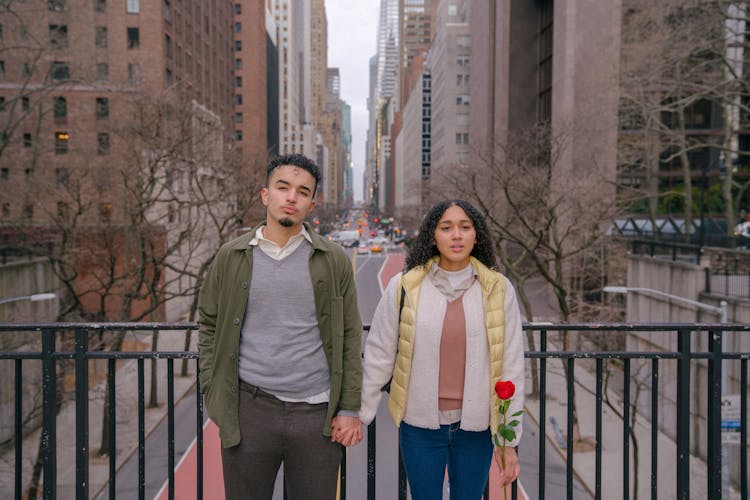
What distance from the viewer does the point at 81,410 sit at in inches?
164

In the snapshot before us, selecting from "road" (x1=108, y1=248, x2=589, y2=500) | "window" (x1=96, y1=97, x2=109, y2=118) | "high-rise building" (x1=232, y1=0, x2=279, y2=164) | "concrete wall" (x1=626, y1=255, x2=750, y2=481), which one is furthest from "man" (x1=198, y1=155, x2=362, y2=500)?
"high-rise building" (x1=232, y1=0, x2=279, y2=164)

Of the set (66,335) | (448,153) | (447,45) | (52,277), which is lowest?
(66,335)

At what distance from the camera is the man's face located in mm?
3363

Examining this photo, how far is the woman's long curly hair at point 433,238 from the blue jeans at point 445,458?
3.12ft

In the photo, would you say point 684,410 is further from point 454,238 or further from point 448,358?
point 454,238

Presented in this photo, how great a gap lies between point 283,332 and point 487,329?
111 centimetres

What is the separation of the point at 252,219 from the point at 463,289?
32.1 m

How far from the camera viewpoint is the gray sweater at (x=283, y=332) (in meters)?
3.30

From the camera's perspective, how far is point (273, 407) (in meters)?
3.35

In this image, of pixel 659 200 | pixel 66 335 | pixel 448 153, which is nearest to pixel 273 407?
pixel 66 335

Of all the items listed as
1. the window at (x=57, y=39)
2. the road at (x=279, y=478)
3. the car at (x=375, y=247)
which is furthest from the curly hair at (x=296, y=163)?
the car at (x=375, y=247)

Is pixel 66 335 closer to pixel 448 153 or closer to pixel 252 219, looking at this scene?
pixel 252 219

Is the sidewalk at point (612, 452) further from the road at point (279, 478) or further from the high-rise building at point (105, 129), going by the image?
the high-rise building at point (105, 129)

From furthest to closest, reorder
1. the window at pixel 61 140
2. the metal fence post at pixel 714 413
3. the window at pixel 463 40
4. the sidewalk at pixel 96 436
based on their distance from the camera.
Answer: the window at pixel 463 40
the window at pixel 61 140
the sidewalk at pixel 96 436
the metal fence post at pixel 714 413
